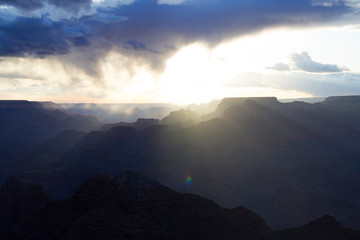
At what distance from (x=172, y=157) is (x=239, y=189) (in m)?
24.5

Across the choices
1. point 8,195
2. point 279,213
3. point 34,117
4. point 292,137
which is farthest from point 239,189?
point 34,117

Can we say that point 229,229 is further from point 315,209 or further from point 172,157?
point 172,157

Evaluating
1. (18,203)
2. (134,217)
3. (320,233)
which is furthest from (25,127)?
(320,233)

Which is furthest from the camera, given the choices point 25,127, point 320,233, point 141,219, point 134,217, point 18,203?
point 25,127

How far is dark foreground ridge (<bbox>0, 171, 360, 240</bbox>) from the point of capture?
3162 centimetres

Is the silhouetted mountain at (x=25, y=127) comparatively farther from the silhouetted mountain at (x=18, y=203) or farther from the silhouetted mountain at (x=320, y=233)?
the silhouetted mountain at (x=320, y=233)

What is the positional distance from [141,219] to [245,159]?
77496 millimetres

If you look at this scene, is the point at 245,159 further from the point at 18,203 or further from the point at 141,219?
the point at 141,219

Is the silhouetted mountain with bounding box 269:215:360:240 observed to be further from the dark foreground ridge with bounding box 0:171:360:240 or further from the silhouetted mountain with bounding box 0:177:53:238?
the silhouetted mountain with bounding box 0:177:53:238

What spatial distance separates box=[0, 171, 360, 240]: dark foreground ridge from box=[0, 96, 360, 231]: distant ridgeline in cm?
3840

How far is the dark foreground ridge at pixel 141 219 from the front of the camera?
3162cm

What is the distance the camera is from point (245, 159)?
106438mm

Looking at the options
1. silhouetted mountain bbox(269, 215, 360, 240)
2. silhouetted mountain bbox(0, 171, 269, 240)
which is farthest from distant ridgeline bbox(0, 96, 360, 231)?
silhouetted mountain bbox(0, 171, 269, 240)

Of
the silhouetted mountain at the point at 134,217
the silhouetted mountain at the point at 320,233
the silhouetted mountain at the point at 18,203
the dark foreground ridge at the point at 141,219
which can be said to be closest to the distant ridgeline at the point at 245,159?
the silhouetted mountain at the point at 320,233
